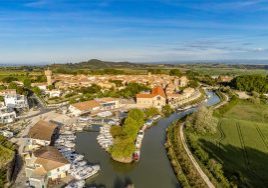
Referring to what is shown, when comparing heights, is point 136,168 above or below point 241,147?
below

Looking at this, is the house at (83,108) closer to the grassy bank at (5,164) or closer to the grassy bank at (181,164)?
the grassy bank at (5,164)

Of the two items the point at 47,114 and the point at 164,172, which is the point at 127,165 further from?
the point at 47,114

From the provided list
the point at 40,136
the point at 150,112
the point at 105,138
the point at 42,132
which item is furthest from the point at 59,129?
the point at 150,112

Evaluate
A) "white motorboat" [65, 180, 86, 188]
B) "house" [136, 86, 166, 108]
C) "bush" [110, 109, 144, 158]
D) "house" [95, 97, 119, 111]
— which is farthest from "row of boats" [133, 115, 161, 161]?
"house" [95, 97, 119, 111]

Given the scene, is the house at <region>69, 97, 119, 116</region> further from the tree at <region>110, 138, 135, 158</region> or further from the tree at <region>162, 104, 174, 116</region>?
the tree at <region>110, 138, 135, 158</region>

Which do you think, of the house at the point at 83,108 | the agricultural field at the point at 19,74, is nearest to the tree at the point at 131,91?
the house at the point at 83,108

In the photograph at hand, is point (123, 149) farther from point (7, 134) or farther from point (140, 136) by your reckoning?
point (7, 134)

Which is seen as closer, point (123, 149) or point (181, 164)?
point (181, 164)
